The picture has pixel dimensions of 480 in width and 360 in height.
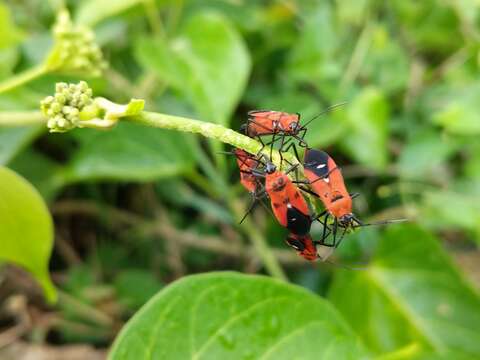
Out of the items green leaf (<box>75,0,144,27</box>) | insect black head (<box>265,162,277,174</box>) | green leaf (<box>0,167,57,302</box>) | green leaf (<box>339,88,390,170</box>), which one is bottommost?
green leaf (<box>339,88,390,170</box>)

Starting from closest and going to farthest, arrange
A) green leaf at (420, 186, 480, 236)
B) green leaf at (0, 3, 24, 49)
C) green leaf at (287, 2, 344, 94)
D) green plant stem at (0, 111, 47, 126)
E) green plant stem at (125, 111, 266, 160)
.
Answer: green plant stem at (125, 111, 266, 160) → green plant stem at (0, 111, 47, 126) → green leaf at (0, 3, 24, 49) → green leaf at (420, 186, 480, 236) → green leaf at (287, 2, 344, 94)

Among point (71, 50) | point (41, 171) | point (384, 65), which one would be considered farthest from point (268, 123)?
point (384, 65)

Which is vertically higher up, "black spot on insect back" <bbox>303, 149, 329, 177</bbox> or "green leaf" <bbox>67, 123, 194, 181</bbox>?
"black spot on insect back" <bbox>303, 149, 329, 177</bbox>

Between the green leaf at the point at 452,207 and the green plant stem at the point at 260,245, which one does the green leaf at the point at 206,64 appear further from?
the green leaf at the point at 452,207

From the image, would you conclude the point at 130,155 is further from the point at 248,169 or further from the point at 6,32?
the point at 248,169

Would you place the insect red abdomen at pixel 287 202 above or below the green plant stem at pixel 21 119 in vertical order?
below

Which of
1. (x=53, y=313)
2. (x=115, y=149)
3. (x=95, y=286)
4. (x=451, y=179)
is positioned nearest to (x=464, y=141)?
(x=451, y=179)

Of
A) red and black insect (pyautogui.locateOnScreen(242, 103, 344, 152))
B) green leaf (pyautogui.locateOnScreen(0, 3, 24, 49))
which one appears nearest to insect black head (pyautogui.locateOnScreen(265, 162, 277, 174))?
red and black insect (pyautogui.locateOnScreen(242, 103, 344, 152))

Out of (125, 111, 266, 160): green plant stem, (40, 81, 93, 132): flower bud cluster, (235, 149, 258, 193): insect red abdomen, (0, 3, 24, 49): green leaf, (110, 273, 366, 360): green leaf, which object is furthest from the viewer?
(0, 3, 24, 49): green leaf

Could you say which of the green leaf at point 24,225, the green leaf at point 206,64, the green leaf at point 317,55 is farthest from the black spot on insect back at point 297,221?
the green leaf at point 317,55

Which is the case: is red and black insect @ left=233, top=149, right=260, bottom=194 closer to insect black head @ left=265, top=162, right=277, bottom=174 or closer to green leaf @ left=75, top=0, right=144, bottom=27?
insect black head @ left=265, top=162, right=277, bottom=174
